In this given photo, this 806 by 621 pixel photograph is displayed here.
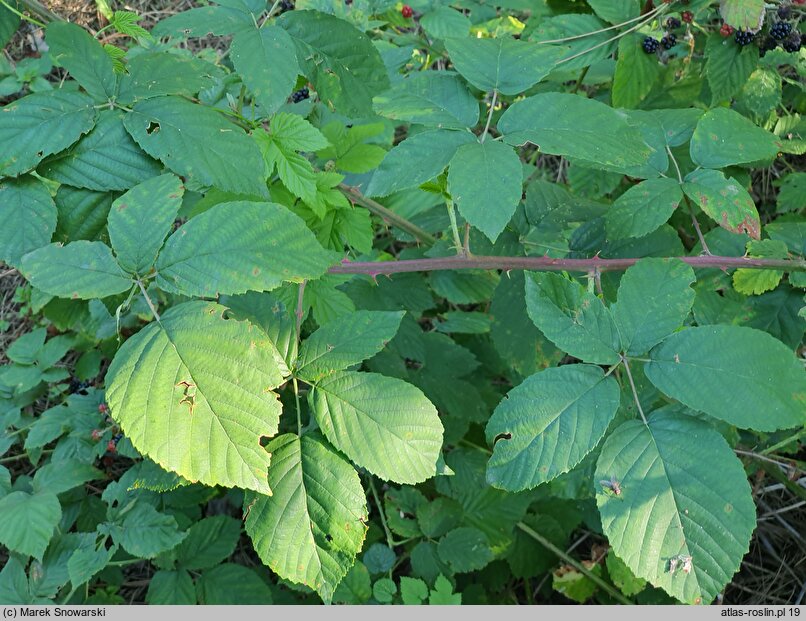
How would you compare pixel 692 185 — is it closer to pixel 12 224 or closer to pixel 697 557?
pixel 697 557

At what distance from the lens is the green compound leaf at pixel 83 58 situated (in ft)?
3.86

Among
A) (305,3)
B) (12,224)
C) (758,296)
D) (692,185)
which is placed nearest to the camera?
(12,224)

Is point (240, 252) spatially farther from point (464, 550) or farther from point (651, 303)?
point (464, 550)

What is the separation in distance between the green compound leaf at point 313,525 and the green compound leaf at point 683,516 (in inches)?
16.0

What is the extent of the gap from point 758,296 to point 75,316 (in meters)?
1.84

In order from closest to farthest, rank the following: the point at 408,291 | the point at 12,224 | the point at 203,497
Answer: the point at 12,224, the point at 408,291, the point at 203,497

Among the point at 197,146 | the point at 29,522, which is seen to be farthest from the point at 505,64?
the point at 29,522

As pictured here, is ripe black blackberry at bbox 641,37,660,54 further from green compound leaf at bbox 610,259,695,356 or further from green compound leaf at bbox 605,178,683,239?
green compound leaf at bbox 610,259,695,356

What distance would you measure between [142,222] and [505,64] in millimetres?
787

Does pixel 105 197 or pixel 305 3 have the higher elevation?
pixel 305 3

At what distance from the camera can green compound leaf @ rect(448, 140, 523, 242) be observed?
1067 millimetres

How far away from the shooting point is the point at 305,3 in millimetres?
1741

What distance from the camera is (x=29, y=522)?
181 centimetres
